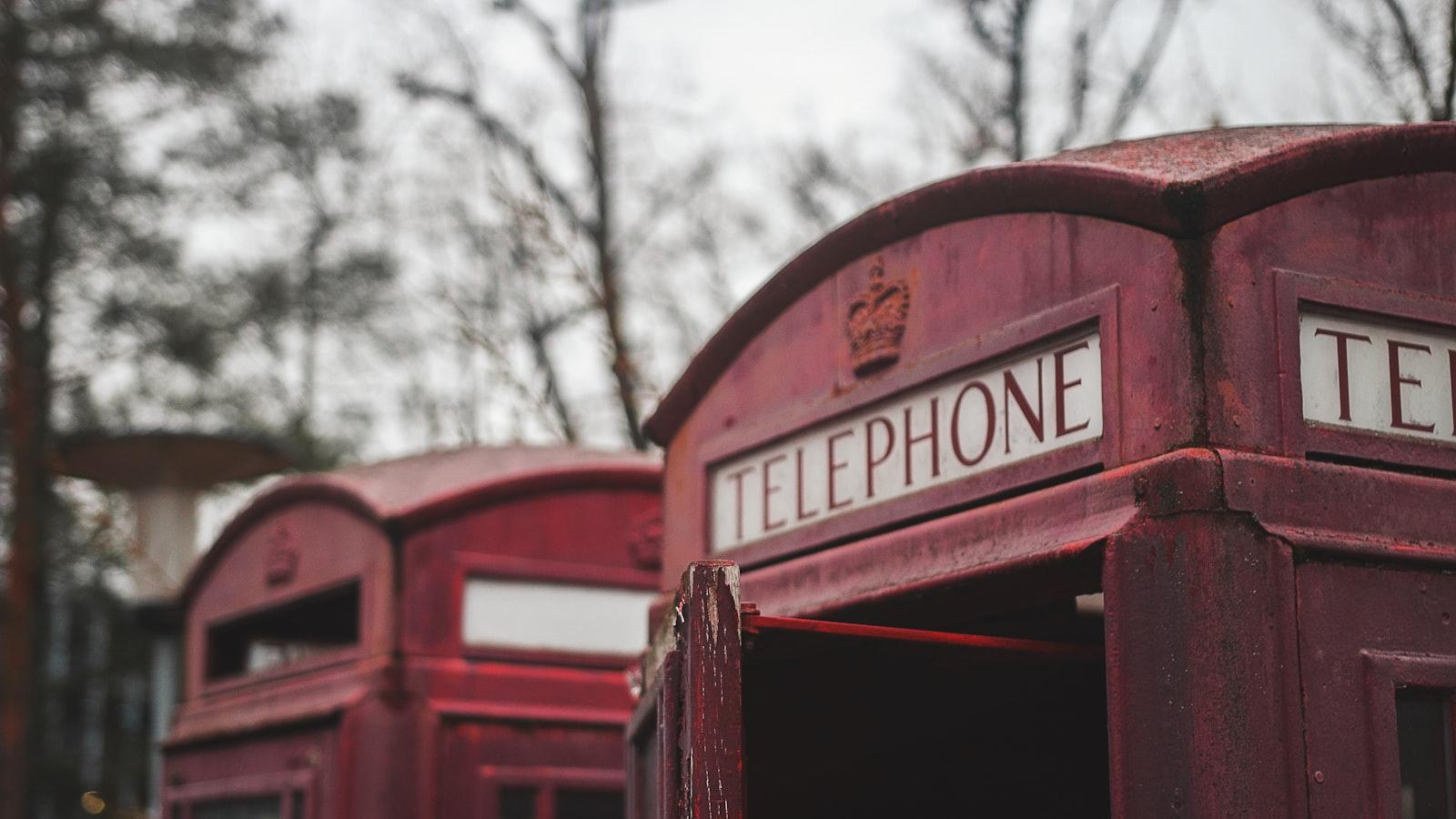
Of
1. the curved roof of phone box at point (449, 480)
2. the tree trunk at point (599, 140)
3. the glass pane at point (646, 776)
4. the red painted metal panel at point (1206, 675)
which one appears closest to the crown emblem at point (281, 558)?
the curved roof of phone box at point (449, 480)

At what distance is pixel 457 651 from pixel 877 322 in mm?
2882

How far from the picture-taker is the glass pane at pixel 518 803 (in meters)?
6.14

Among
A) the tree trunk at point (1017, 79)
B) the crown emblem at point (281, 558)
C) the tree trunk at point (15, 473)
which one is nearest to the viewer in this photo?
the crown emblem at point (281, 558)

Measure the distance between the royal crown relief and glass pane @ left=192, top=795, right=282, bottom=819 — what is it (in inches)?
111

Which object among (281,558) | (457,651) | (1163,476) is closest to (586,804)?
(457,651)

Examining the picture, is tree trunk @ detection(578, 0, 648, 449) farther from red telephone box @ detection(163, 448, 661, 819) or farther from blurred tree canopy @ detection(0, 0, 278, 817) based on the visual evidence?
red telephone box @ detection(163, 448, 661, 819)

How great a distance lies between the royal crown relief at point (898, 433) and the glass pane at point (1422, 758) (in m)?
0.72

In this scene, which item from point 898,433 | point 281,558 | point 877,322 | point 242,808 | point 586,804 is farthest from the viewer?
point 281,558

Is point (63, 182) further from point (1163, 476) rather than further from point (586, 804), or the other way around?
point (1163, 476)

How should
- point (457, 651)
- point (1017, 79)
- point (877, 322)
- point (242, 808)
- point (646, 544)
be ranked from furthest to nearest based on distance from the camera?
point (1017, 79)
point (242, 808)
point (646, 544)
point (457, 651)
point (877, 322)

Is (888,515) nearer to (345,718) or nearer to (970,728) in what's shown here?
(970,728)

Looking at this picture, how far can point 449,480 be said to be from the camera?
255 inches

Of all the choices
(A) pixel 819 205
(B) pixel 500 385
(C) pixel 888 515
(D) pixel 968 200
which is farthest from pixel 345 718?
(A) pixel 819 205

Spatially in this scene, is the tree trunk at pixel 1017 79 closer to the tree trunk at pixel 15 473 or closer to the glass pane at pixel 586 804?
the glass pane at pixel 586 804
